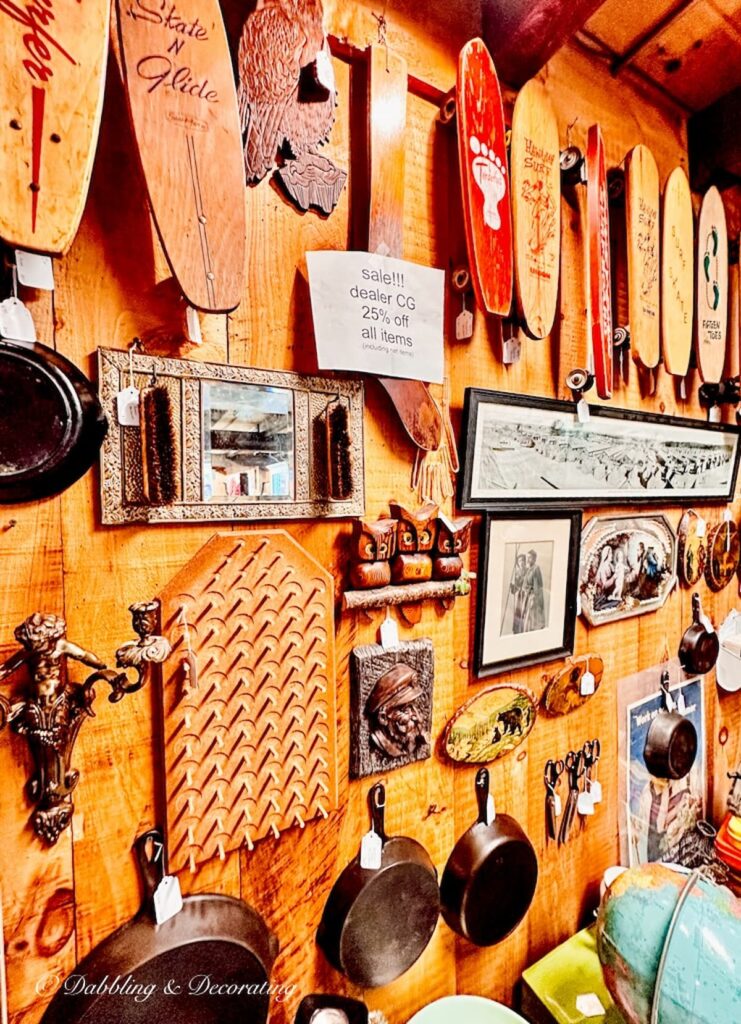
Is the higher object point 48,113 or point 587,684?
point 48,113

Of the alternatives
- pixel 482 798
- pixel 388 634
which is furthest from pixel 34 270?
pixel 482 798

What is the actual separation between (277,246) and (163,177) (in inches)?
10.6

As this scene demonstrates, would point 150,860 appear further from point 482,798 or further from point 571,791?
point 571,791

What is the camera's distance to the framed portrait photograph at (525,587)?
1330 mm

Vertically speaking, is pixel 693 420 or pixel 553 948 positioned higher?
pixel 693 420

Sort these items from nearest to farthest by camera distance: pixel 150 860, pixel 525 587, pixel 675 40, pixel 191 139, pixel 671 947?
pixel 191 139, pixel 150 860, pixel 671 947, pixel 525 587, pixel 675 40

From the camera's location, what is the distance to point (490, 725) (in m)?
1.34

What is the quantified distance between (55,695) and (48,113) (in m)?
0.77

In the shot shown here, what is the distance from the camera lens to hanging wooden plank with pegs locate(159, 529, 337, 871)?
3.00 ft

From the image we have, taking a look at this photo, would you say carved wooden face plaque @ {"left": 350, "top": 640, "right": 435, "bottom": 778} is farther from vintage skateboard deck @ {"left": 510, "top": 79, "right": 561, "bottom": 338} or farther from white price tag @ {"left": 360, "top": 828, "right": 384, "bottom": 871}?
vintage skateboard deck @ {"left": 510, "top": 79, "right": 561, "bottom": 338}

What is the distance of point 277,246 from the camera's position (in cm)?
102

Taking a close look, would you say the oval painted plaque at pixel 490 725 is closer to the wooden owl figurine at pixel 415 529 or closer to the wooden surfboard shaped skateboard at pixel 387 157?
the wooden owl figurine at pixel 415 529

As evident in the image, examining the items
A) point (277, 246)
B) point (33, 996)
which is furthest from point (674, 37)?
point (33, 996)

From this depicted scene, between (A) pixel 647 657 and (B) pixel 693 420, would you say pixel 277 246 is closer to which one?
(B) pixel 693 420
